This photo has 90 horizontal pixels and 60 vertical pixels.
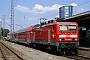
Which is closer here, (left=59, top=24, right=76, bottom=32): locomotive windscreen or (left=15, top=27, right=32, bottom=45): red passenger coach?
(left=59, top=24, right=76, bottom=32): locomotive windscreen

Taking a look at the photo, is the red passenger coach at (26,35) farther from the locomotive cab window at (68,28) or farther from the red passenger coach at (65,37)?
the locomotive cab window at (68,28)

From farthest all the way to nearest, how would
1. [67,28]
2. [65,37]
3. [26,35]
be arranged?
[26,35], [67,28], [65,37]

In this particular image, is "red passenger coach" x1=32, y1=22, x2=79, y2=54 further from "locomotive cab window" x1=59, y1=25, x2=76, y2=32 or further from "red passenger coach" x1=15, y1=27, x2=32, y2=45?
"red passenger coach" x1=15, y1=27, x2=32, y2=45

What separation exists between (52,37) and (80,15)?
3475 millimetres

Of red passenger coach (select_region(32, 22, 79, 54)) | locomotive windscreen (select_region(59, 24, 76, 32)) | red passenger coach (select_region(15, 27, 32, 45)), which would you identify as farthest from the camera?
red passenger coach (select_region(15, 27, 32, 45))

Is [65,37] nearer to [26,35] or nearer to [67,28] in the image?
[67,28]

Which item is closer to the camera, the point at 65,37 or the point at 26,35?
the point at 65,37

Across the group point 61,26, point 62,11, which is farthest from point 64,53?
point 62,11

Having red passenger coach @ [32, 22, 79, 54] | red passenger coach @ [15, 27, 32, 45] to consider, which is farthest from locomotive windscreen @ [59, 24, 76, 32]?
red passenger coach @ [15, 27, 32, 45]

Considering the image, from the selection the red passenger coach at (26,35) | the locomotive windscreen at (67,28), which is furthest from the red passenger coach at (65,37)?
the red passenger coach at (26,35)

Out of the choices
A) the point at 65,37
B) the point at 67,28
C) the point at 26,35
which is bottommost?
the point at 65,37

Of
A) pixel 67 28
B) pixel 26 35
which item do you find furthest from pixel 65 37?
pixel 26 35

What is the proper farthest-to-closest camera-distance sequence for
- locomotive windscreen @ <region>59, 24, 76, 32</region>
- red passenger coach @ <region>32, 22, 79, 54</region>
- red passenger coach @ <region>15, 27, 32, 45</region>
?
1. red passenger coach @ <region>15, 27, 32, 45</region>
2. locomotive windscreen @ <region>59, 24, 76, 32</region>
3. red passenger coach @ <region>32, 22, 79, 54</region>

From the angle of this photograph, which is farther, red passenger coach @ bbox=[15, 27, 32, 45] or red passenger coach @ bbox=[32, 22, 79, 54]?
red passenger coach @ bbox=[15, 27, 32, 45]
